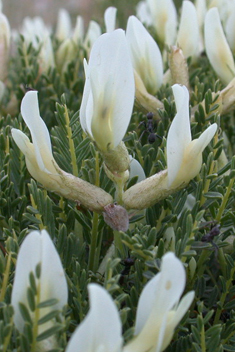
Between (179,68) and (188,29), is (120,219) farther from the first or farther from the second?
(188,29)

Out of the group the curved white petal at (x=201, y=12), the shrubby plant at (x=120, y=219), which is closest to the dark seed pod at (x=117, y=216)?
the shrubby plant at (x=120, y=219)

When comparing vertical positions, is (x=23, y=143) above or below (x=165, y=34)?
below

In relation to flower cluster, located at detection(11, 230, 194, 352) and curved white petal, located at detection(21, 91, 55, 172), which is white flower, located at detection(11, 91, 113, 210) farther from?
flower cluster, located at detection(11, 230, 194, 352)

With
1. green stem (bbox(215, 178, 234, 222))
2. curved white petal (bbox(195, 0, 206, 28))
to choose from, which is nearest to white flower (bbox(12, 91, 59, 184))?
green stem (bbox(215, 178, 234, 222))

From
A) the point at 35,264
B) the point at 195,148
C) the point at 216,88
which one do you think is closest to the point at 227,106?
the point at 216,88

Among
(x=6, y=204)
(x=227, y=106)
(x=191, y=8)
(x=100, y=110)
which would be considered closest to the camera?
(x=100, y=110)

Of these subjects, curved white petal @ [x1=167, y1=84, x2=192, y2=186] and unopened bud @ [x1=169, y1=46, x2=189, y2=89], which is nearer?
curved white petal @ [x1=167, y1=84, x2=192, y2=186]

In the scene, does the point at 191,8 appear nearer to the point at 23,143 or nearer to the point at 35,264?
the point at 23,143

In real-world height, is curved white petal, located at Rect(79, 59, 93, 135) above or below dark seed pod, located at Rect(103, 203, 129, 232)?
above
